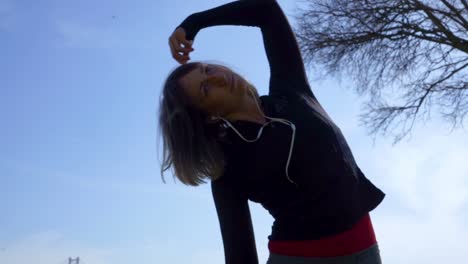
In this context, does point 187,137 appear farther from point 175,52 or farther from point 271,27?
point 271,27

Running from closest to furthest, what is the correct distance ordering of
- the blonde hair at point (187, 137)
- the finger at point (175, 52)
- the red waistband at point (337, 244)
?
the red waistband at point (337, 244)
the blonde hair at point (187, 137)
the finger at point (175, 52)

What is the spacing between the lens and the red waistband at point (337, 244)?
2.02m

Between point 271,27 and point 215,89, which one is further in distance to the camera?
point 271,27

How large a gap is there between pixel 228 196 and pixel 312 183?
328 mm

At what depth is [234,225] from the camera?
2193 millimetres

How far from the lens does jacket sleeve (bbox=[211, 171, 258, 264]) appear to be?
2.18 metres

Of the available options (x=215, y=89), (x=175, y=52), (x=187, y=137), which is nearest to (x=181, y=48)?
(x=175, y=52)

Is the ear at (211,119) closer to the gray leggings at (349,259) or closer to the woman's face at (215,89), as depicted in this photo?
the woman's face at (215,89)

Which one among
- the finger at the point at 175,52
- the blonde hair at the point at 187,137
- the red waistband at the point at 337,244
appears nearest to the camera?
the red waistband at the point at 337,244

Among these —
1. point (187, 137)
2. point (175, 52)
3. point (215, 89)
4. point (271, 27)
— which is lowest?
point (187, 137)

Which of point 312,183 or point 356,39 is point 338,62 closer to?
point 356,39

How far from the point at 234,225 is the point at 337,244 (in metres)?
0.37

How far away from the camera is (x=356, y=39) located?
30.5 ft

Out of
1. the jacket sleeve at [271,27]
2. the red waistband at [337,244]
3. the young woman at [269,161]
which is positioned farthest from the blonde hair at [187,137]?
the red waistband at [337,244]
